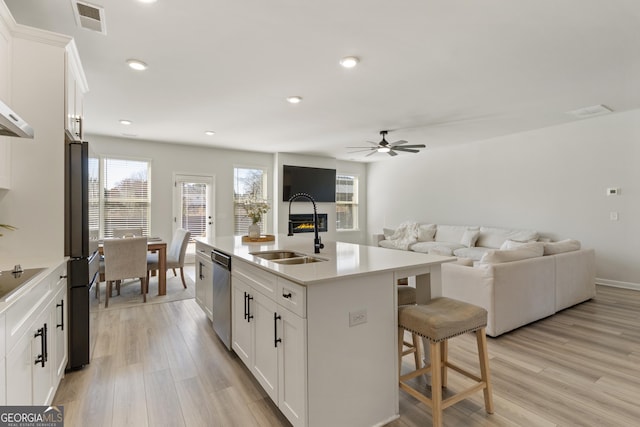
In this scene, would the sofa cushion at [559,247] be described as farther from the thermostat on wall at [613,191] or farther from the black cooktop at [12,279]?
the black cooktop at [12,279]

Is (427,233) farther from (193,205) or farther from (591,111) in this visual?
(193,205)

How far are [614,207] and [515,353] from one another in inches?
147

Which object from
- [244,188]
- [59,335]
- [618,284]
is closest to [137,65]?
[59,335]

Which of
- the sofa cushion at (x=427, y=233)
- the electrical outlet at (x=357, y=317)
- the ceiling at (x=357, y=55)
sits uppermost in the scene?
the ceiling at (x=357, y=55)

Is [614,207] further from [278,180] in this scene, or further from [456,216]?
[278,180]

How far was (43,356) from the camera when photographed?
1744 mm

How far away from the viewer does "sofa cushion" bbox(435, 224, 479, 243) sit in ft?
21.1

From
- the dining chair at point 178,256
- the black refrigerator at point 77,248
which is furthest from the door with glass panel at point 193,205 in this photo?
the black refrigerator at point 77,248

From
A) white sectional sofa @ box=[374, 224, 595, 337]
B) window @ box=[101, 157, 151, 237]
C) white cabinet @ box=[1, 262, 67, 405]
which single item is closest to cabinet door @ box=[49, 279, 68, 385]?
white cabinet @ box=[1, 262, 67, 405]

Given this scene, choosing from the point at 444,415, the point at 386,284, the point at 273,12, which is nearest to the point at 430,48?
the point at 273,12

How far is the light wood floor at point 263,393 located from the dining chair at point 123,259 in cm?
72

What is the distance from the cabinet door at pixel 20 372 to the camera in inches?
52.9

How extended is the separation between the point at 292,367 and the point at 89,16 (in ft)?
9.23

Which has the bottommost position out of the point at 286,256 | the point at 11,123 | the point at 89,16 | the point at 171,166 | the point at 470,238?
the point at 470,238
